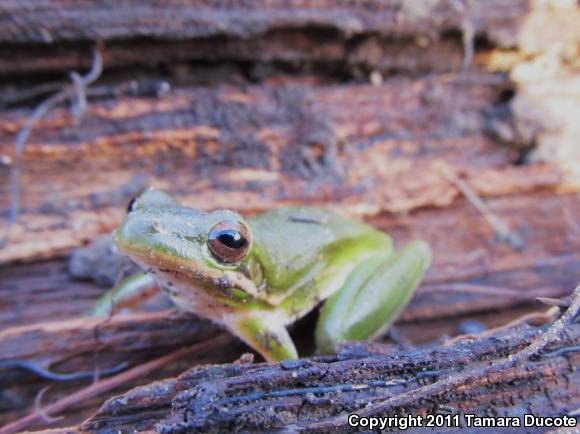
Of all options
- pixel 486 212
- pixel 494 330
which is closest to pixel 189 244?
pixel 494 330

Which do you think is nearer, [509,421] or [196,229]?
[509,421]

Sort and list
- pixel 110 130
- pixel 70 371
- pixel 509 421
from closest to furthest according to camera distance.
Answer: pixel 509 421
pixel 70 371
pixel 110 130

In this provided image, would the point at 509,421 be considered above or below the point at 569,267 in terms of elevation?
below

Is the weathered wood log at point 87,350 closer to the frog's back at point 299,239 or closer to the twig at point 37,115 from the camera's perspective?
the frog's back at point 299,239

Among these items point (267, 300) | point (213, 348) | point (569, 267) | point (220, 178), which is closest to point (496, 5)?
point (569, 267)

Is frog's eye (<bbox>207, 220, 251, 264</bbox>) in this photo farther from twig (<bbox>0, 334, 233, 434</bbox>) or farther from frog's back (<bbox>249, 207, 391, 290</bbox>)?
twig (<bbox>0, 334, 233, 434</bbox>)

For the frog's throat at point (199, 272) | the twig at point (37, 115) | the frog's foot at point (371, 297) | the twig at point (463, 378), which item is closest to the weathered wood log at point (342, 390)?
the twig at point (463, 378)

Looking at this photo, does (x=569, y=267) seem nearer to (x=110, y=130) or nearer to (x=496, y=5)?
(x=496, y=5)

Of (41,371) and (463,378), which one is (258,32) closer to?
(41,371)
